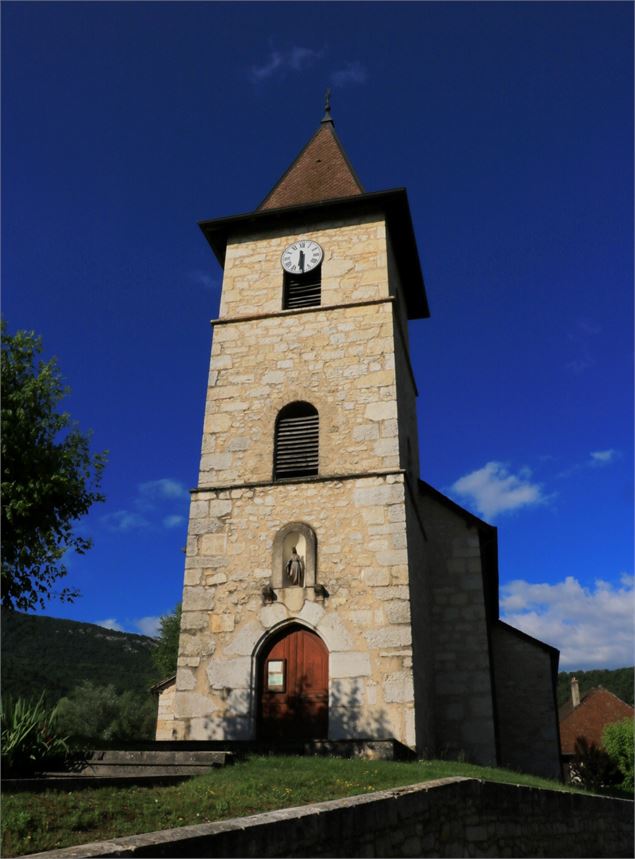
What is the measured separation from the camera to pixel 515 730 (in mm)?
15992

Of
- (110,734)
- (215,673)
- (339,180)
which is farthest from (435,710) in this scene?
(110,734)

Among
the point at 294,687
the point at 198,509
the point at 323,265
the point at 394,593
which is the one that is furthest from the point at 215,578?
the point at 323,265

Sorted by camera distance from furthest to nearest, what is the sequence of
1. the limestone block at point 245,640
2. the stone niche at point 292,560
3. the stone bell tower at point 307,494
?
the stone niche at point 292,560 → the limestone block at point 245,640 → the stone bell tower at point 307,494

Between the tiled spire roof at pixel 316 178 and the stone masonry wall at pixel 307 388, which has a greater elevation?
the tiled spire roof at pixel 316 178

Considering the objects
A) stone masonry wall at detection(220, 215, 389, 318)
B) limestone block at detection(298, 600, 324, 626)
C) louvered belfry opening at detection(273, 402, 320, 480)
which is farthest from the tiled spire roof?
limestone block at detection(298, 600, 324, 626)

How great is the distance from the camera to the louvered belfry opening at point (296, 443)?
13758 mm

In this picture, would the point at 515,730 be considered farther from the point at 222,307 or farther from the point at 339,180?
the point at 339,180

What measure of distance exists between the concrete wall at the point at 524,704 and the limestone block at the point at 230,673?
6774 millimetres

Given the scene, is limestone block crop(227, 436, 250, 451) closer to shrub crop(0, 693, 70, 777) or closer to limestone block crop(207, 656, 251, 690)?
limestone block crop(207, 656, 251, 690)

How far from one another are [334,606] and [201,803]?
6.61 meters

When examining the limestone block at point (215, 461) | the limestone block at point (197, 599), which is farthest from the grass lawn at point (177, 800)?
the limestone block at point (215, 461)

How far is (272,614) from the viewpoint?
12.2 m

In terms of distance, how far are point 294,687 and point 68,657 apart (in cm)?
4493

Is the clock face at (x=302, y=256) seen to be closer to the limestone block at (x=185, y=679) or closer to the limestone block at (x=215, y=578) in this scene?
the limestone block at (x=215, y=578)
